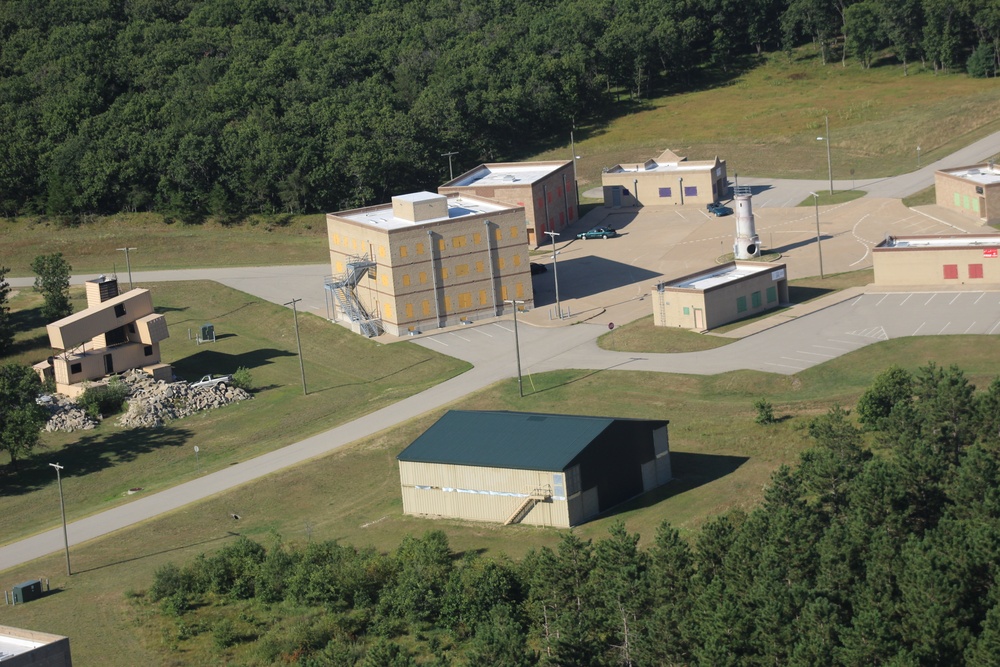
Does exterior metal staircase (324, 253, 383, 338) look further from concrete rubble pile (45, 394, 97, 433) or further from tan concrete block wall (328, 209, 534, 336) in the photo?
concrete rubble pile (45, 394, 97, 433)

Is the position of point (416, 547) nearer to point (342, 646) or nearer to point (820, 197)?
point (342, 646)

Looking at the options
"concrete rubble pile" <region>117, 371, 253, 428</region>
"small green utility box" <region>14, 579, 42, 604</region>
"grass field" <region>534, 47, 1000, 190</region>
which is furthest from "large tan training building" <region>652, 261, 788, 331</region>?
"small green utility box" <region>14, 579, 42, 604</region>

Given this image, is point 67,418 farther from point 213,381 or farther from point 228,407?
point 228,407

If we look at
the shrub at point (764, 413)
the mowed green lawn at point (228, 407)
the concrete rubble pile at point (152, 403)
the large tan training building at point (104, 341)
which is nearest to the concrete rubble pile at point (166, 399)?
the concrete rubble pile at point (152, 403)

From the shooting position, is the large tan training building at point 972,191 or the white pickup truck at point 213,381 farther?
the large tan training building at point 972,191

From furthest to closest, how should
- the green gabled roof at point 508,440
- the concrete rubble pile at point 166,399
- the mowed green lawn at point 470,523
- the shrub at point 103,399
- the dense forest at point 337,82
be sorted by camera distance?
1. the dense forest at point 337,82
2. the shrub at point 103,399
3. the concrete rubble pile at point 166,399
4. the green gabled roof at point 508,440
5. the mowed green lawn at point 470,523

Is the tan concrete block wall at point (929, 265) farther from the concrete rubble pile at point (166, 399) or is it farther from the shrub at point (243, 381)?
the concrete rubble pile at point (166, 399)

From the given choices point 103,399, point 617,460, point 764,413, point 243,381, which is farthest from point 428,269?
point 617,460
